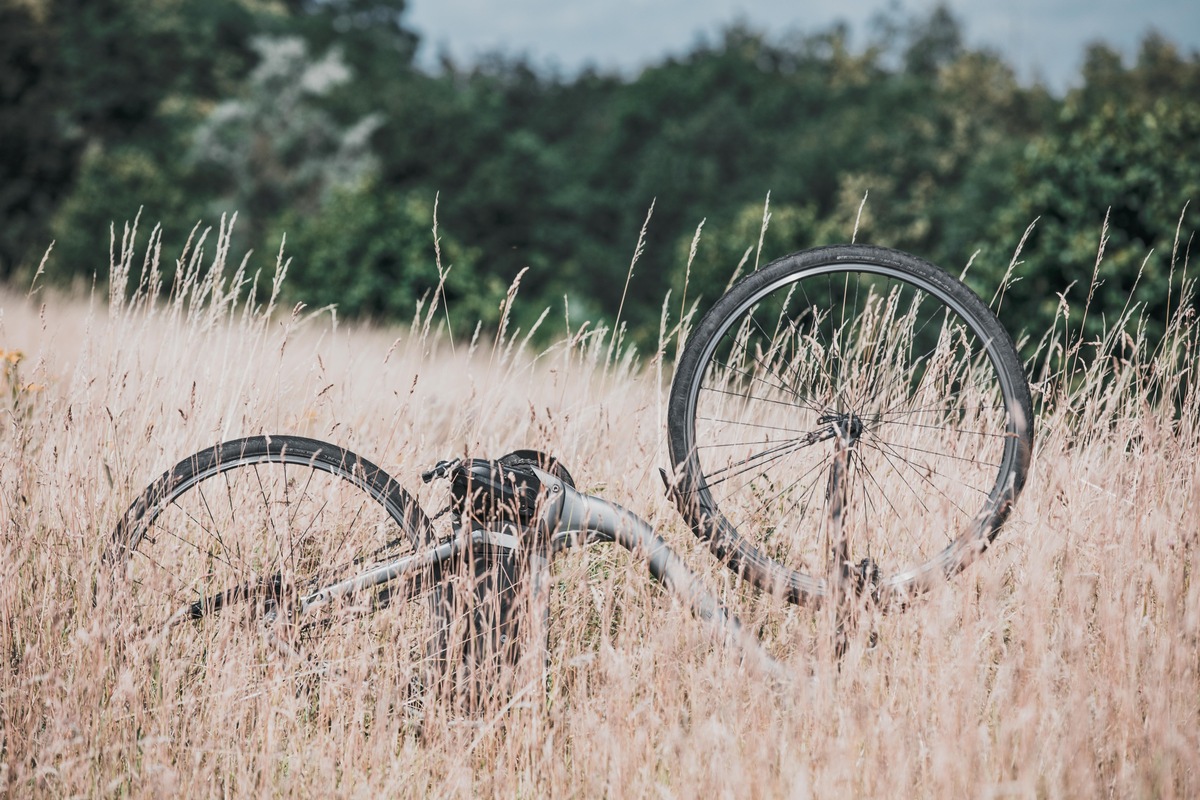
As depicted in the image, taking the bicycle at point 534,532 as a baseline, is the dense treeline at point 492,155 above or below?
above

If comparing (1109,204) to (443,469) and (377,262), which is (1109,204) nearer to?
(443,469)

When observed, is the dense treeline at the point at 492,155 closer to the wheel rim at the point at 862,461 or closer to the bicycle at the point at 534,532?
the wheel rim at the point at 862,461

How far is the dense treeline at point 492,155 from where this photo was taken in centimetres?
1642

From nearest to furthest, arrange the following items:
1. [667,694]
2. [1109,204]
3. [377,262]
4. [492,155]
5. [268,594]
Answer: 1. [667,694]
2. [268,594]
3. [1109,204]
4. [377,262]
5. [492,155]

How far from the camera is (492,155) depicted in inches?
1182

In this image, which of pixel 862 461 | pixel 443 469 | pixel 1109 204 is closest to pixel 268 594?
pixel 443 469

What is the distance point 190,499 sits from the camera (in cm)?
328

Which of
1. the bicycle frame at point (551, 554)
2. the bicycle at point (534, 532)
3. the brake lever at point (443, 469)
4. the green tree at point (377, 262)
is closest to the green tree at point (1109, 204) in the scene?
the bicycle at point (534, 532)

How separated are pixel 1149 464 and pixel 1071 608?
526 mm

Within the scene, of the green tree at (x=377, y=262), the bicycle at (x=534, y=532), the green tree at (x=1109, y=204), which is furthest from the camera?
the green tree at (x=377, y=262)

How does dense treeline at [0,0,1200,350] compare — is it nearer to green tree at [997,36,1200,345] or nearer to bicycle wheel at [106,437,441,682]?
green tree at [997,36,1200,345]

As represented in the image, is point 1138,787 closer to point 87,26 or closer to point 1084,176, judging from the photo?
point 1084,176

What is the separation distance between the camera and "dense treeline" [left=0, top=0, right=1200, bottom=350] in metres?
16.4

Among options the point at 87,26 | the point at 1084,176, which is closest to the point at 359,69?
the point at 87,26
